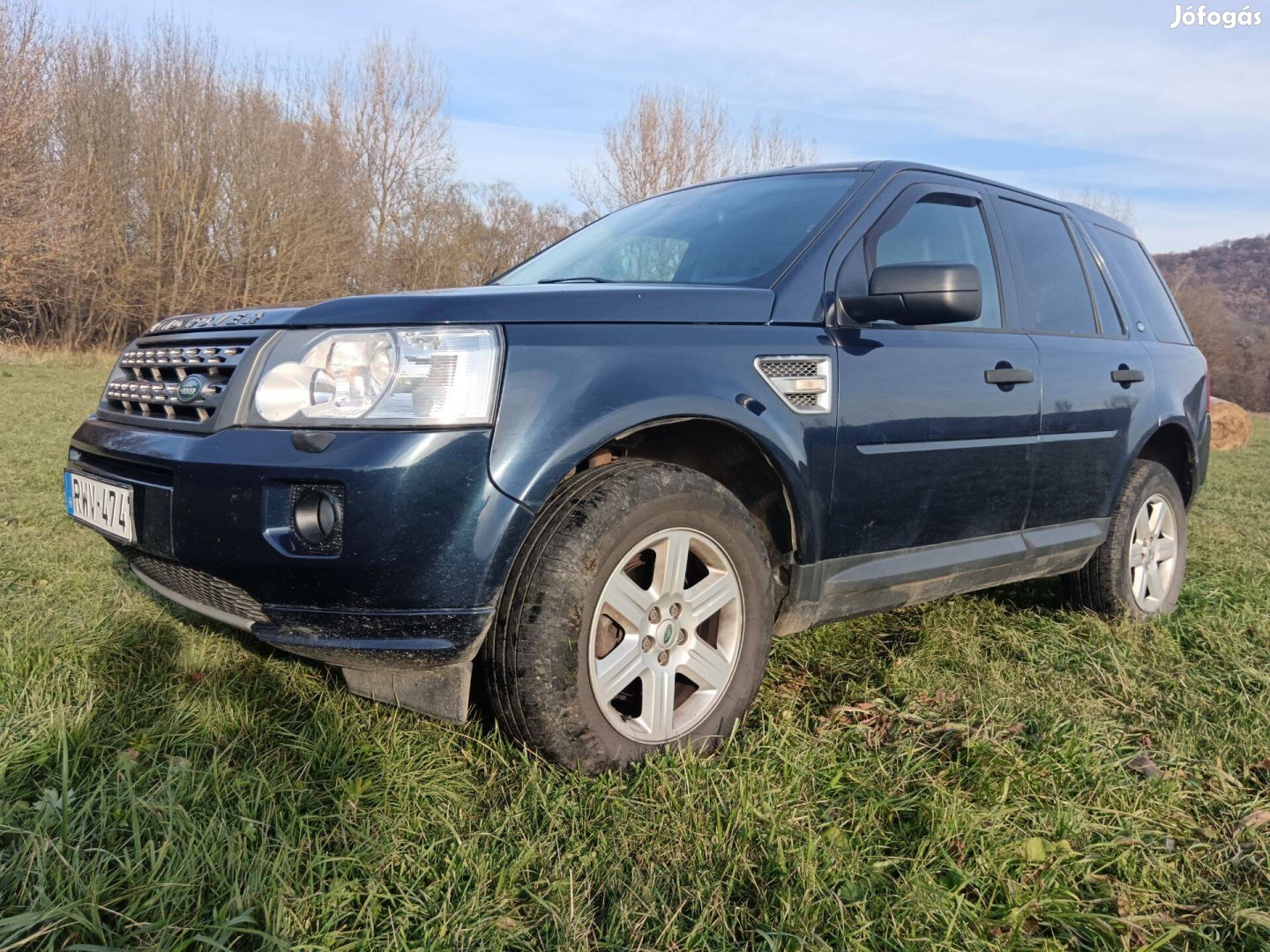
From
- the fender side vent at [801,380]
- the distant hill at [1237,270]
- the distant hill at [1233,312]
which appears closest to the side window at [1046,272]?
the fender side vent at [801,380]

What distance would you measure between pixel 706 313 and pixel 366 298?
82 cm

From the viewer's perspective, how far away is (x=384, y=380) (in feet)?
6.23

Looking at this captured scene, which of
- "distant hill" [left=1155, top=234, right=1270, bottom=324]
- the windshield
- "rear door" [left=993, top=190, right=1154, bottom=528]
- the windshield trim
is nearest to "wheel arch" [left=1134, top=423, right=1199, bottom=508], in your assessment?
"rear door" [left=993, top=190, right=1154, bottom=528]

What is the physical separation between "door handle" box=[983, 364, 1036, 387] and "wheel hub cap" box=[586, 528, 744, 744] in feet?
4.09

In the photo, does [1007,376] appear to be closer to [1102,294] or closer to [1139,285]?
[1102,294]

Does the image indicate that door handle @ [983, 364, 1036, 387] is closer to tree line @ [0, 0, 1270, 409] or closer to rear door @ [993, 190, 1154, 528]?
rear door @ [993, 190, 1154, 528]

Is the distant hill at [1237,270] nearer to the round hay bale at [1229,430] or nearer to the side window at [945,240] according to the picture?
the round hay bale at [1229,430]

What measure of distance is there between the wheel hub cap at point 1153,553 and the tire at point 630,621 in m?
2.20

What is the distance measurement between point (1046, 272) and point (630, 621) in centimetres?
237

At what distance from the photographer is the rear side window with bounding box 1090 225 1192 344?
12.9 ft

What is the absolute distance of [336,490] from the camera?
5.95 ft

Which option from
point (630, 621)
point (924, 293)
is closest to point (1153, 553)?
point (924, 293)

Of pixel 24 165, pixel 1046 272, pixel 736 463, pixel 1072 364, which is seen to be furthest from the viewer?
pixel 24 165

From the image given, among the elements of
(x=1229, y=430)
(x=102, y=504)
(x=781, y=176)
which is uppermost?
(x=781, y=176)
